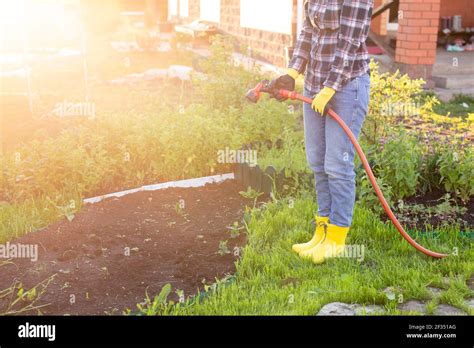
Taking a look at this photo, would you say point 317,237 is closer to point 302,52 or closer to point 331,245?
point 331,245

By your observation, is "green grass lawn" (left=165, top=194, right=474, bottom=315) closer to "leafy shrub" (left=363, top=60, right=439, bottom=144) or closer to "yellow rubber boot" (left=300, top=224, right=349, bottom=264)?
"yellow rubber boot" (left=300, top=224, right=349, bottom=264)

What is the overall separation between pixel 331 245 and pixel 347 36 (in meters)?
1.37

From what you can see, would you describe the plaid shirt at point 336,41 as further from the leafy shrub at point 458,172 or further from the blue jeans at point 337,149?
the leafy shrub at point 458,172

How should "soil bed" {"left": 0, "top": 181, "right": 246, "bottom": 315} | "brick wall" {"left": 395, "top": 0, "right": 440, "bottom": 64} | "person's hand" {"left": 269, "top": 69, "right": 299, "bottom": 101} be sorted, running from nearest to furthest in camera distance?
"soil bed" {"left": 0, "top": 181, "right": 246, "bottom": 315}, "person's hand" {"left": 269, "top": 69, "right": 299, "bottom": 101}, "brick wall" {"left": 395, "top": 0, "right": 440, "bottom": 64}

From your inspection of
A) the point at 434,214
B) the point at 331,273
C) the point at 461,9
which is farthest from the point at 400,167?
the point at 461,9

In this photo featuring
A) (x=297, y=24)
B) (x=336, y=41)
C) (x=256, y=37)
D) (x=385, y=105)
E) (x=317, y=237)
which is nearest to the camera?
(x=336, y=41)

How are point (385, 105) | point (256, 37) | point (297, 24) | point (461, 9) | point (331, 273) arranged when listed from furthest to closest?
point (461, 9) < point (256, 37) < point (297, 24) < point (385, 105) < point (331, 273)

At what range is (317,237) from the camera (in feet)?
14.7

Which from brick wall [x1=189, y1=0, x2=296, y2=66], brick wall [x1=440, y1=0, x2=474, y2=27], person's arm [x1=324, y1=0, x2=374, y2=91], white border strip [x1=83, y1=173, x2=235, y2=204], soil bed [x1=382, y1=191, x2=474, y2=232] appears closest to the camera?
person's arm [x1=324, y1=0, x2=374, y2=91]

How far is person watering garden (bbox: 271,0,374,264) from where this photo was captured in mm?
3930

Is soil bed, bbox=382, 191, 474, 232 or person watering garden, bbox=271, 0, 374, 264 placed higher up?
person watering garden, bbox=271, 0, 374, 264

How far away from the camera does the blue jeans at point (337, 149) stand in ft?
13.3

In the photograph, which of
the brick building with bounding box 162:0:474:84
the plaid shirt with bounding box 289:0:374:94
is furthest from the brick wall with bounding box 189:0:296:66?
the plaid shirt with bounding box 289:0:374:94

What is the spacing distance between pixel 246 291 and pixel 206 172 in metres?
2.43
